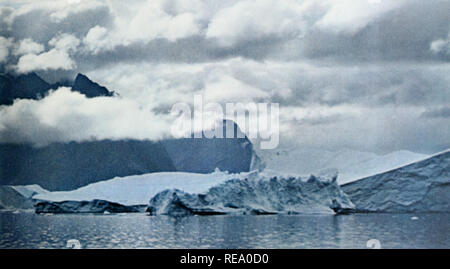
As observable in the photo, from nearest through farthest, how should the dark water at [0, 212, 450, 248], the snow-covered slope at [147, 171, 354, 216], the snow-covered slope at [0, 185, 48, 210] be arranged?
the dark water at [0, 212, 450, 248] → the snow-covered slope at [147, 171, 354, 216] → the snow-covered slope at [0, 185, 48, 210]

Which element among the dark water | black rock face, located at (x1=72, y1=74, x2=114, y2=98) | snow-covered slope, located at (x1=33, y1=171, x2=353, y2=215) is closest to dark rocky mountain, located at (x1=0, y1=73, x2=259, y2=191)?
snow-covered slope, located at (x1=33, y1=171, x2=353, y2=215)

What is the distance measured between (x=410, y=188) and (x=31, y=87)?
38.3 feet

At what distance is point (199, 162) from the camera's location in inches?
699

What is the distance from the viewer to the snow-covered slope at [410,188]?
16.1m

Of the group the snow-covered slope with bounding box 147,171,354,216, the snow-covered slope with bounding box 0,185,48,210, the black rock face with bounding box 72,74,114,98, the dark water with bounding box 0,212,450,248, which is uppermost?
the black rock face with bounding box 72,74,114,98

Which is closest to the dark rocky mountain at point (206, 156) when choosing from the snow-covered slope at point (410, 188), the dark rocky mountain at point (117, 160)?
the dark rocky mountain at point (117, 160)

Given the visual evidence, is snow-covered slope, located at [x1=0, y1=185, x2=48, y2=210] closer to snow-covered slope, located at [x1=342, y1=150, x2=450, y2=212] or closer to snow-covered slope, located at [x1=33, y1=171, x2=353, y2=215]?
snow-covered slope, located at [x1=33, y1=171, x2=353, y2=215]

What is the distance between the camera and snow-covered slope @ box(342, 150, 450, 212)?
16078 mm

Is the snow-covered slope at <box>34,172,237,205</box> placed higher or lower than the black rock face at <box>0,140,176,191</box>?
lower

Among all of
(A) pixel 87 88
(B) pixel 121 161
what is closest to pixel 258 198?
(A) pixel 87 88

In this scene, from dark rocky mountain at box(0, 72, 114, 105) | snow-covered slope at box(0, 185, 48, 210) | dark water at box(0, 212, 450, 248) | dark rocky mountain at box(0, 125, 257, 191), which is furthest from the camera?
snow-covered slope at box(0, 185, 48, 210)

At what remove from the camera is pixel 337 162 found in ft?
A: 57.1

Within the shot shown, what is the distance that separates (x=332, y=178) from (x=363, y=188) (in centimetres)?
184

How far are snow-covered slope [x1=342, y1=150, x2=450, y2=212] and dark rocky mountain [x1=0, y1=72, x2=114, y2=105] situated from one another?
970 centimetres
